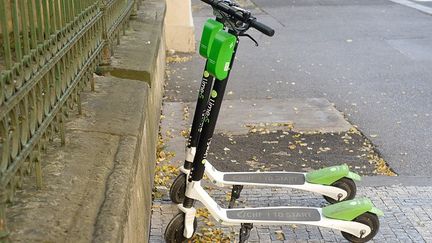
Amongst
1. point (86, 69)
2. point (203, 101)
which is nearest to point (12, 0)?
point (86, 69)

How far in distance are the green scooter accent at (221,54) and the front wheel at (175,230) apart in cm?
96

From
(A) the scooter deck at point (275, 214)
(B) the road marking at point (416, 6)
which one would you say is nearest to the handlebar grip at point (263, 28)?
(A) the scooter deck at point (275, 214)

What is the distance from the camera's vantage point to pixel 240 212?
3.62 m

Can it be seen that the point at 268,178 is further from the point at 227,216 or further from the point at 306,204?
the point at 227,216

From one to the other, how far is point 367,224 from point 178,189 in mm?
1359

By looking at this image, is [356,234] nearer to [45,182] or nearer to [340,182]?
[340,182]

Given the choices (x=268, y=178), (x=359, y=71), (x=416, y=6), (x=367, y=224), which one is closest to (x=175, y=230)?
(x=268, y=178)

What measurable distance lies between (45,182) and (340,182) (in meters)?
2.48

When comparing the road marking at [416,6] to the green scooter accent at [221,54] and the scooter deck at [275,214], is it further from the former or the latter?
the green scooter accent at [221,54]

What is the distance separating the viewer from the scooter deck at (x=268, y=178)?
13.5 ft

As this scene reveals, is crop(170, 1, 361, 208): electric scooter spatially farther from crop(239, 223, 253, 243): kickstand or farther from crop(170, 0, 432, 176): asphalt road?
crop(170, 0, 432, 176): asphalt road

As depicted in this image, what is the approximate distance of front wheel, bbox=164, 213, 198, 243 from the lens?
3.66m

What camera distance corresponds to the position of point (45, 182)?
229cm

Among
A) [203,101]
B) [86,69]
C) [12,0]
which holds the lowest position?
[203,101]
